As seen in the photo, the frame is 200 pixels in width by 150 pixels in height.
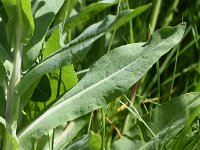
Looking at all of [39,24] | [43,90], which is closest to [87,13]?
[39,24]

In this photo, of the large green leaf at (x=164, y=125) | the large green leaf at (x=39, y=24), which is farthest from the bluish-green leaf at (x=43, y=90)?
the large green leaf at (x=164, y=125)

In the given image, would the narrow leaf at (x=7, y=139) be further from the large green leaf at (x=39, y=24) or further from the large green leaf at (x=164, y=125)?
the large green leaf at (x=164, y=125)

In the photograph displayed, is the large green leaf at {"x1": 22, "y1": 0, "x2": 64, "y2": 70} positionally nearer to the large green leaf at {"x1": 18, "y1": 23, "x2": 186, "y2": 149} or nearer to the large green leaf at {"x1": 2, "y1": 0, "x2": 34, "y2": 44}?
the large green leaf at {"x1": 2, "y1": 0, "x2": 34, "y2": 44}

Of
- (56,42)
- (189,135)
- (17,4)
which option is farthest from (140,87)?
(17,4)

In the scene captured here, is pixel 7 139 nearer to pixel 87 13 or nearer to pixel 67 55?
pixel 67 55

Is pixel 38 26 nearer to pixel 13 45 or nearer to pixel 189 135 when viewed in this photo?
pixel 13 45
